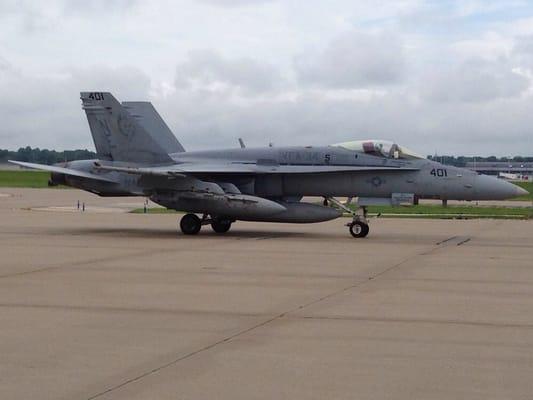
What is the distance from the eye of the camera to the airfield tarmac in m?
6.54

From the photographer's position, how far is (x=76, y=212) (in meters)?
33.8

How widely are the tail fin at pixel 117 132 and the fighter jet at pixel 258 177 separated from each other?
3 cm

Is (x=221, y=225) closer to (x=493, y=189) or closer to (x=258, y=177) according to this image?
(x=258, y=177)

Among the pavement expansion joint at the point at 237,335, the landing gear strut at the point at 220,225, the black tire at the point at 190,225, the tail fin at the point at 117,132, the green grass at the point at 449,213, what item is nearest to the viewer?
the pavement expansion joint at the point at 237,335

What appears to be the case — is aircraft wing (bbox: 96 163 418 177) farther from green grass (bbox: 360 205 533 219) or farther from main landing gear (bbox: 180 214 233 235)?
green grass (bbox: 360 205 533 219)

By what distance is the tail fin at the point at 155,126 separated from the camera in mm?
26250

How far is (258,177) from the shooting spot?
885 inches

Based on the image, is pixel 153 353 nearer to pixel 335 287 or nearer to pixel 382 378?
pixel 382 378

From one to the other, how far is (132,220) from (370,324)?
793 inches

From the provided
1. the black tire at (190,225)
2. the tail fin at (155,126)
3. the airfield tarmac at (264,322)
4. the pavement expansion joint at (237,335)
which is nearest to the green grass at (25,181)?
the tail fin at (155,126)

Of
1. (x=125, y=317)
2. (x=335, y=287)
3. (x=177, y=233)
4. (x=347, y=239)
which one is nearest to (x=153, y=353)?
(x=125, y=317)

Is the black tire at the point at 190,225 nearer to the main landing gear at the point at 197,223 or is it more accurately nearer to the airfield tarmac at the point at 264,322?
the main landing gear at the point at 197,223

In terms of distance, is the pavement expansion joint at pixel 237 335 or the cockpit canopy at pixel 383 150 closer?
the pavement expansion joint at pixel 237 335

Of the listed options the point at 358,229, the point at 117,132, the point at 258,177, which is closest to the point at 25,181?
the point at 117,132
